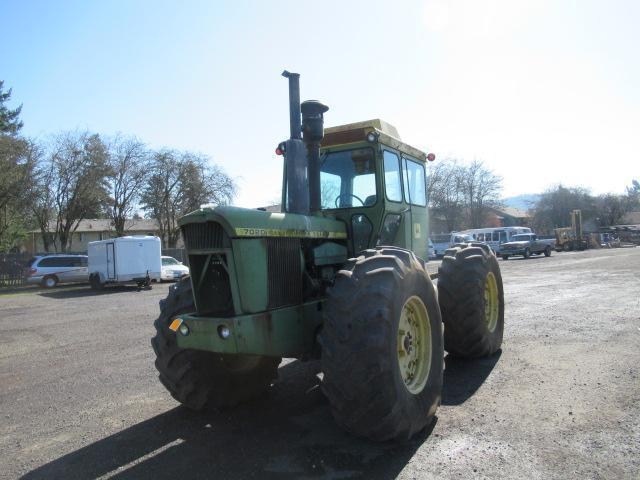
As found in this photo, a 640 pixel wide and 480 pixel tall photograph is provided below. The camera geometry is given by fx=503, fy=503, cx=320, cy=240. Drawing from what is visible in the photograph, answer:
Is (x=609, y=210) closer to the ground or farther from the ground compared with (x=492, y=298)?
farther from the ground

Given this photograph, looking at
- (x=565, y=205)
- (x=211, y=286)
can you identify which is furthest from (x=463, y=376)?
(x=565, y=205)

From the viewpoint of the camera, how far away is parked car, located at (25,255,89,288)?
24.8 meters

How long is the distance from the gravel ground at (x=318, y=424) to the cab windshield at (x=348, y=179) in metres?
2.09

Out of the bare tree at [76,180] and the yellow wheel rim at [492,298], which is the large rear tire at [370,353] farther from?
the bare tree at [76,180]

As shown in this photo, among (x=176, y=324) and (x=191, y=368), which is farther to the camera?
(x=191, y=368)

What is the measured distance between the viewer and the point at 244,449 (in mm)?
3920

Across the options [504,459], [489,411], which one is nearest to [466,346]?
[489,411]

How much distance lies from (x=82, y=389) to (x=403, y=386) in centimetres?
401

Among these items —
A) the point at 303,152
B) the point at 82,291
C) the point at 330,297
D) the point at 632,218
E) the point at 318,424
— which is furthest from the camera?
the point at 632,218

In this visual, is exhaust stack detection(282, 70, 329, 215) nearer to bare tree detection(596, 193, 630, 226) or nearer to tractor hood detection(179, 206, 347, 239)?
tractor hood detection(179, 206, 347, 239)

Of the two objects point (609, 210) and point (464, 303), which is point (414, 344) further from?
point (609, 210)

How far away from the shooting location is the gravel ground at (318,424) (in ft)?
11.7

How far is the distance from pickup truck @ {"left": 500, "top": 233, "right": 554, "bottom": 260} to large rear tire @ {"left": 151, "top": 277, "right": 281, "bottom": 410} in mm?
33040

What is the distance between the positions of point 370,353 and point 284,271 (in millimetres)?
1094
